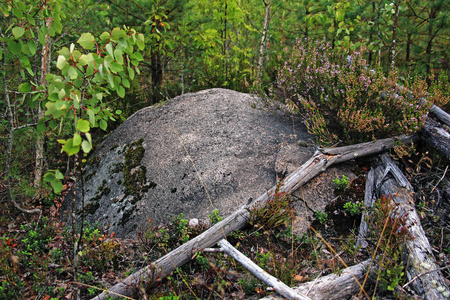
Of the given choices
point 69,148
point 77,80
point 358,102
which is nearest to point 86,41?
point 77,80

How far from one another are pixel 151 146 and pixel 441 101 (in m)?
4.34

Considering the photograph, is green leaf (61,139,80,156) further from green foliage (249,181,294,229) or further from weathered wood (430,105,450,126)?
weathered wood (430,105,450,126)

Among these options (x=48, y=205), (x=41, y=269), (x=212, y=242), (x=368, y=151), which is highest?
(x=368, y=151)

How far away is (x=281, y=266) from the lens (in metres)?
2.63

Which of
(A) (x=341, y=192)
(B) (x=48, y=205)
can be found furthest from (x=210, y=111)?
(B) (x=48, y=205)

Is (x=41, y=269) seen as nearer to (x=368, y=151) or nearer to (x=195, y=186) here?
(x=195, y=186)

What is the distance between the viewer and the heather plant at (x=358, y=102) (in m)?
3.70

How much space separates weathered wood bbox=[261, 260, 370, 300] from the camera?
242cm

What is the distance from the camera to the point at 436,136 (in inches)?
141

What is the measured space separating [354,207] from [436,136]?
56.1 inches

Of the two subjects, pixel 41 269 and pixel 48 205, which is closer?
pixel 41 269

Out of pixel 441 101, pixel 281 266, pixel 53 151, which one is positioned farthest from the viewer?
pixel 53 151

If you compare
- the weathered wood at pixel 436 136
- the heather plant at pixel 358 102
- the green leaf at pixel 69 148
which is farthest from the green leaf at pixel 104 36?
the weathered wood at pixel 436 136

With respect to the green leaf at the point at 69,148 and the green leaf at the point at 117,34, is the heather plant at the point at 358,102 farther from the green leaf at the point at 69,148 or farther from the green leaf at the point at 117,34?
the green leaf at the point at 69,148
